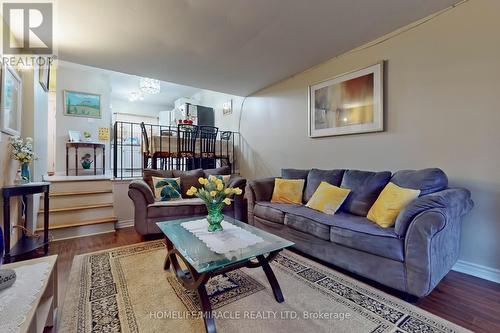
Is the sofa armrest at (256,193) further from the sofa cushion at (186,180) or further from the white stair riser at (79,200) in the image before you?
the white stair riser at (79,200)

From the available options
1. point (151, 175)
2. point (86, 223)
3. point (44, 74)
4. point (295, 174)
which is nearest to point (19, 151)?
point (86, 223)

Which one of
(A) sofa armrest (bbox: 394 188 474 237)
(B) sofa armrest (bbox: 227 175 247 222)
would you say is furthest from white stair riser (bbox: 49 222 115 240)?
(A) sofa armrest (bbox: 394 188 474 237)

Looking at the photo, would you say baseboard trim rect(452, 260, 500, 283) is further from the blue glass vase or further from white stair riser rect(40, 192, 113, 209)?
the blue glass vase

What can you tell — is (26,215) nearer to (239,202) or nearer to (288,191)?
(239,202)

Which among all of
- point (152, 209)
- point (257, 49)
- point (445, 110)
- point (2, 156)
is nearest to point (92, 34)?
point (2, 156)

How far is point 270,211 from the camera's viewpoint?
2846mm

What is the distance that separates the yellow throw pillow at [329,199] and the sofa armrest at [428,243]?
0.86 m

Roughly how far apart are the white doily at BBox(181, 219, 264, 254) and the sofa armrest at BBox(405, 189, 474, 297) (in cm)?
107

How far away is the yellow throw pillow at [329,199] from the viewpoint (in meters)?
2.53

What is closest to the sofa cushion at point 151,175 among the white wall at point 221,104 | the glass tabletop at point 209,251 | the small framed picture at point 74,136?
the glass tabletop at point 209,251

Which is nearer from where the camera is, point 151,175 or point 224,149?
point 151,175

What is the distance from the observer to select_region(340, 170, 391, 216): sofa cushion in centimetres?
244

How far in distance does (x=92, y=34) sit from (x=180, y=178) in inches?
83.4

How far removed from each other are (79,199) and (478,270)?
16.1ft
